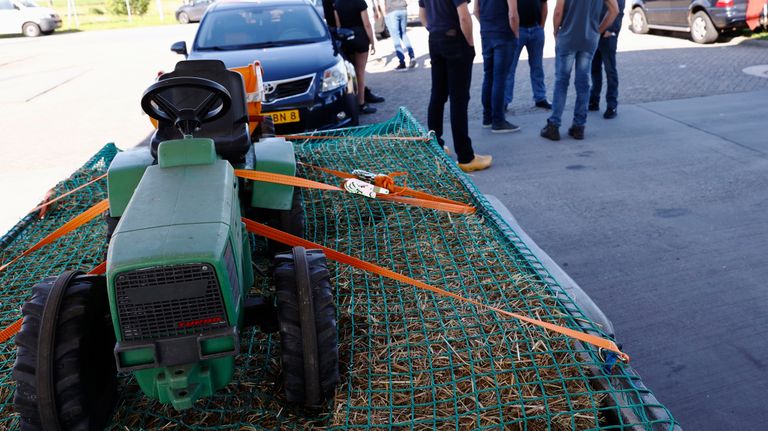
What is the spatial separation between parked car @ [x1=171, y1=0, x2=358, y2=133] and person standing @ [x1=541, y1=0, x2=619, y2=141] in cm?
248

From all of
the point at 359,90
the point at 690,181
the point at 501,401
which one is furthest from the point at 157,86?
the point at 359,90

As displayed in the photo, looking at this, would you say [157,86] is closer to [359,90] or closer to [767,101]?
[359,90]

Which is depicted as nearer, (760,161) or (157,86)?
(157,86)

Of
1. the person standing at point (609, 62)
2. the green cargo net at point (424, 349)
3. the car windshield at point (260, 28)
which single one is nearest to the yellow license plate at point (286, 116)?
the car windshield at point (260, 28)

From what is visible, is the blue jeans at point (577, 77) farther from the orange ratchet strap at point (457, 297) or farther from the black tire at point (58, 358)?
the black tire at point (58, 358)

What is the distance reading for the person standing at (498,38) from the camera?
7.17 metres

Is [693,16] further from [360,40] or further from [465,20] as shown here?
[465,20]

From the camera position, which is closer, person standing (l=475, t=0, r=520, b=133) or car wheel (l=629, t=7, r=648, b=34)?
person standing (l=475, t=0, r=520, b=133)

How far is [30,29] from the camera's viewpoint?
26.6m

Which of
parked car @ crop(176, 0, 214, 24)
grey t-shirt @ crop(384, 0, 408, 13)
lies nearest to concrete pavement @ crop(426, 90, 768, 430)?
grey t-shirt @ crop(384, 0, 408, 13)

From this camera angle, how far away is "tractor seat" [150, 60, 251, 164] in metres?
3.60

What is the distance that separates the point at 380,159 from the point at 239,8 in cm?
437

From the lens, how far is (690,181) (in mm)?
5836

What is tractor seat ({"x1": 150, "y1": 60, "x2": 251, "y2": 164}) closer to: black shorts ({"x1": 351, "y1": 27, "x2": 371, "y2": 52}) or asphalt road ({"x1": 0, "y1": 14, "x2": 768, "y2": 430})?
asphalt road ({"x1": 0, "y1": 14, "x2": 768, "y2": 430})
